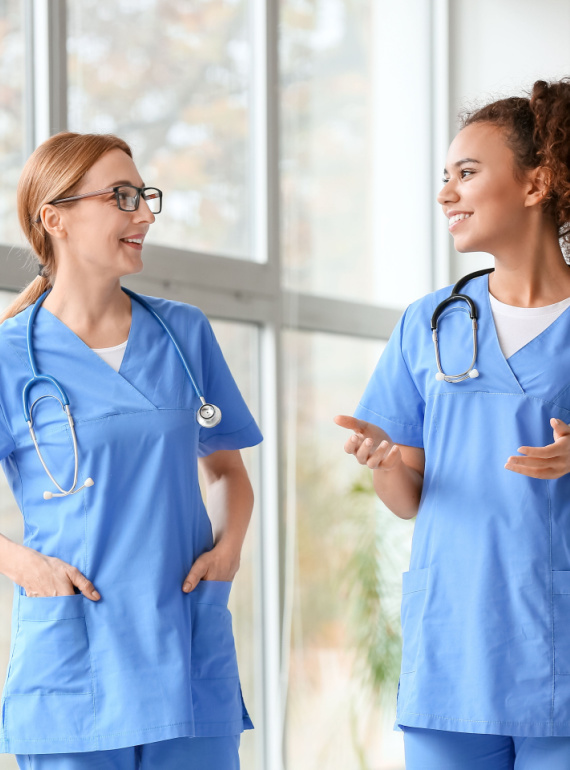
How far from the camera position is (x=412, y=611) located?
1.60 metres

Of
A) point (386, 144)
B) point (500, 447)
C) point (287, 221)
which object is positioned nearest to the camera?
point (500, 447)

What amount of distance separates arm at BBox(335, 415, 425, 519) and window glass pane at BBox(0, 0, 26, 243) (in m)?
1.12

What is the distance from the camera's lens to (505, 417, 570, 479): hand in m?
1.43

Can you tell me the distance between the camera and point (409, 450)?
1.75 m

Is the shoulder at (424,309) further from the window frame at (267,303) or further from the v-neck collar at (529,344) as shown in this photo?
the window frame at (267,303)

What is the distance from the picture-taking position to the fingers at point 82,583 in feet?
5.07

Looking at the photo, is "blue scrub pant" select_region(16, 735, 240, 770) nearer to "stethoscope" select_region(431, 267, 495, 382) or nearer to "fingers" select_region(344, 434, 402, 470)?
"fingers" select_region(344, 434, 402, 470)

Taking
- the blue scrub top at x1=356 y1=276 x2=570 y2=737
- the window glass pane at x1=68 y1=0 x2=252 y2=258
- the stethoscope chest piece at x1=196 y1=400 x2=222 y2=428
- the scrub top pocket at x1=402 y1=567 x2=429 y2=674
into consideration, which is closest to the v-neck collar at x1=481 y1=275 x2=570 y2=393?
the blue scrub top at x1=356 y1=276 x2=570 y2=737

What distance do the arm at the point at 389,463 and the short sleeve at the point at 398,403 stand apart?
0.03m

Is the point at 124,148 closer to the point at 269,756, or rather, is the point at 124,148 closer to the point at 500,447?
the point at 500,447

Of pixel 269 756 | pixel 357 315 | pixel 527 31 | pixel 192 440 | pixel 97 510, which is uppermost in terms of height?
pixel 527 31

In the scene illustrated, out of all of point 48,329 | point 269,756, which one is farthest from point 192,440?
point 269,756

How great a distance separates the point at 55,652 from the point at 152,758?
23 centimetres

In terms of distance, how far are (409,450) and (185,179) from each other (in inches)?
55.7
